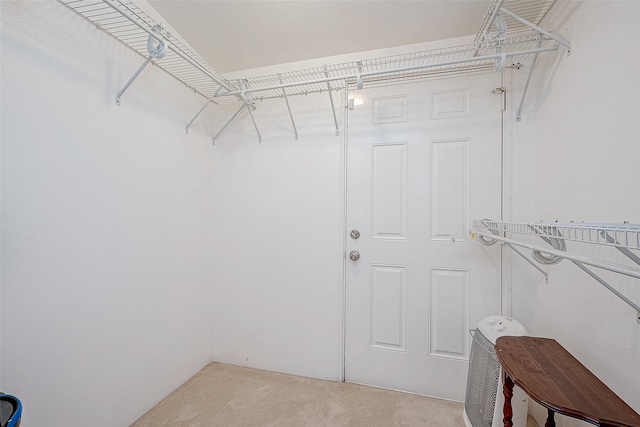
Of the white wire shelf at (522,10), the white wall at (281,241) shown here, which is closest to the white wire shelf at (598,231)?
the white wire shelf at (522,10)

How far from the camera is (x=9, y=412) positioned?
0.73 m

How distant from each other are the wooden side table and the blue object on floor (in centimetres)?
149

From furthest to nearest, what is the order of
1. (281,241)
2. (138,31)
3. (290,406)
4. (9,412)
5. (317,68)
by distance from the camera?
(281,241) → (317,68) → (290,406) → (138,31) → (9,412)

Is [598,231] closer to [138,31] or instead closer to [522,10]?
[522,10]

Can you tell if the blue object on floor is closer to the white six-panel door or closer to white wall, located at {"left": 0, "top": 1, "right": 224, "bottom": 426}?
white wall, located at {"left": 0, "top": 1, "right": 224, "bottom": 426}

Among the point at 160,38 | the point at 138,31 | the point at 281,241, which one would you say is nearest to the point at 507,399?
the point at 281,241

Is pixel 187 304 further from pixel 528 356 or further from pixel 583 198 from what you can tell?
pixel 583 198

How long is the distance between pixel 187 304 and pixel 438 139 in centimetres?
208

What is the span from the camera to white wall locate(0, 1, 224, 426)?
3.30 feet

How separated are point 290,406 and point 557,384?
1368 mm

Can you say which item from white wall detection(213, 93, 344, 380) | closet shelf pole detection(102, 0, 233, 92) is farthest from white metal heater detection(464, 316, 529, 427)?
closet shelf pole detection(102, 0, 233, 92)

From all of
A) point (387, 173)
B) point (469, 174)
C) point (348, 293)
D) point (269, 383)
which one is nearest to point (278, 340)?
point (269, 383)

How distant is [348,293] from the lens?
1817mm

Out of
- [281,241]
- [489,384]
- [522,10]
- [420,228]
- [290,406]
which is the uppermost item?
[522,10]
